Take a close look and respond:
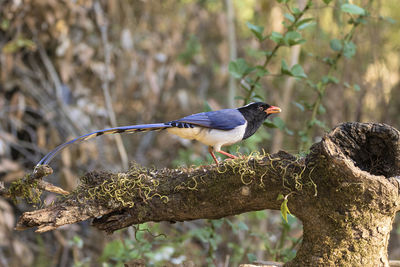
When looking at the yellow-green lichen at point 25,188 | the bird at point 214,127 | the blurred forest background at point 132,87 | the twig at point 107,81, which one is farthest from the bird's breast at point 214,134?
the twig at point 107,81

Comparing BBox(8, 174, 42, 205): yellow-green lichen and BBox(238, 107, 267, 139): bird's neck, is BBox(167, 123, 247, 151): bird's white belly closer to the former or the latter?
BBox(238, 107, 267, 139): bird's neck

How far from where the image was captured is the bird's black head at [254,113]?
297 cm

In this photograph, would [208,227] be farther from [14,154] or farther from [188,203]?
[14,154]

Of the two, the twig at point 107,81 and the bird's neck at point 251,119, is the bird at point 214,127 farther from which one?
the twig at point 107,81

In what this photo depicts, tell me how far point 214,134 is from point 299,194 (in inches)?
31.6

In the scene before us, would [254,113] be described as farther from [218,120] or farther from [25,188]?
[25,188]

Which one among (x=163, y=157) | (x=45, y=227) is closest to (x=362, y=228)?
(x=45, y=227)

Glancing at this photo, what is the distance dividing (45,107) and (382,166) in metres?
5.12

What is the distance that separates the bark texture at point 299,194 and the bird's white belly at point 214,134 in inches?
17.8

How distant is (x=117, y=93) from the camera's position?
7254 millimetres

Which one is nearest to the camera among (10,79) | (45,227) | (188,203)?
(45,227)

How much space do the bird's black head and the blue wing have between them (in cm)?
9

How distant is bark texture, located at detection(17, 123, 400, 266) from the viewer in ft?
6.68

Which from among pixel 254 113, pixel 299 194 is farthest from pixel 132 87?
pixel 299 194
